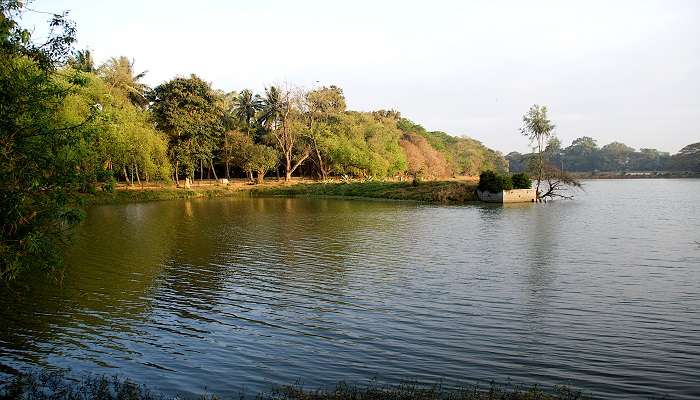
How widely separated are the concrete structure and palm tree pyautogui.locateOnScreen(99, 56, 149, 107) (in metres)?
52.2

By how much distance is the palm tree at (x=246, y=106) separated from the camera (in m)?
96.1

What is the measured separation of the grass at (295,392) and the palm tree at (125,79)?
70.5 meters

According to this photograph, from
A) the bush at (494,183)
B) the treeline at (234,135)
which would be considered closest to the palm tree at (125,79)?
the treeline at (234,135)

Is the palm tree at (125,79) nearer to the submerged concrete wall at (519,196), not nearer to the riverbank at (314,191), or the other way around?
the riverbank at (314,191)

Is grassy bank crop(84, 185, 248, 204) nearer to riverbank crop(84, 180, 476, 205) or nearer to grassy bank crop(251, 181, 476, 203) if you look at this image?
riverbank crop(84, 180, 476, 205)

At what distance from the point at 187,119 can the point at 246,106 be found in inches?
897

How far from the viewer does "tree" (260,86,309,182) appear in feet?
295

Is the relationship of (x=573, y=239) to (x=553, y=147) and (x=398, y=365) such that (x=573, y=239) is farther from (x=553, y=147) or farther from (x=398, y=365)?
(x=553, y=147)

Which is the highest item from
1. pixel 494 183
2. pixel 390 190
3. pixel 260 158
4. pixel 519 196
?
pixel 260 158

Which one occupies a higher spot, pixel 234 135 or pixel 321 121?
pixel 321 121

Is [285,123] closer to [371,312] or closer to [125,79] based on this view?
[125,79]

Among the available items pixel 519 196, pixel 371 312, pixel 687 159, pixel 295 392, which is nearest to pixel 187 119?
pixel 519 196

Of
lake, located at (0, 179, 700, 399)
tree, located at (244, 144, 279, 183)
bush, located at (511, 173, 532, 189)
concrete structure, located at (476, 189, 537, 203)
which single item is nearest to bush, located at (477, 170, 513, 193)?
concrete structure, located at (476, 189, 537, 203)

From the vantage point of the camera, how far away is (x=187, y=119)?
244ft
